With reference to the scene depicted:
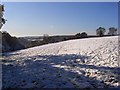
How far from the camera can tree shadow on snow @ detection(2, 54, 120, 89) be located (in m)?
10.4

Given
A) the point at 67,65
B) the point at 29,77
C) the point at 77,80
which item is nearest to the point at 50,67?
the point at 67,65

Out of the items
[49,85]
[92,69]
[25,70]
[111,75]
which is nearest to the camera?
[49,85]

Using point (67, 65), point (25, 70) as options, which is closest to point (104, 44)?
point (67, 65)

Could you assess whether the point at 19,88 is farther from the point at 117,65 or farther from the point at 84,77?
the point at 117,65

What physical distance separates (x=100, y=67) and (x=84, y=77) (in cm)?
173

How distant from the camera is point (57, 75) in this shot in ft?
38.0

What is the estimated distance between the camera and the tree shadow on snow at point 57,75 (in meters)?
10.4

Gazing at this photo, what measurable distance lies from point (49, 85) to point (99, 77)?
2210 millimetres

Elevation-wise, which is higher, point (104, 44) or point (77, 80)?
point (104, 44)

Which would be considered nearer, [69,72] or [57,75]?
[57,75]

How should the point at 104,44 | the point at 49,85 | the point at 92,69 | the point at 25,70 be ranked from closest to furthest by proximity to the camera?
the point at 49,85 < the point at 92,69 < the point at 25,70 < the point at 104,44

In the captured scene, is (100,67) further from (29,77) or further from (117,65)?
(29,77)

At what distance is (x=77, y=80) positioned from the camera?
35.3 feet

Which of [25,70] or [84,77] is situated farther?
[25,70]
